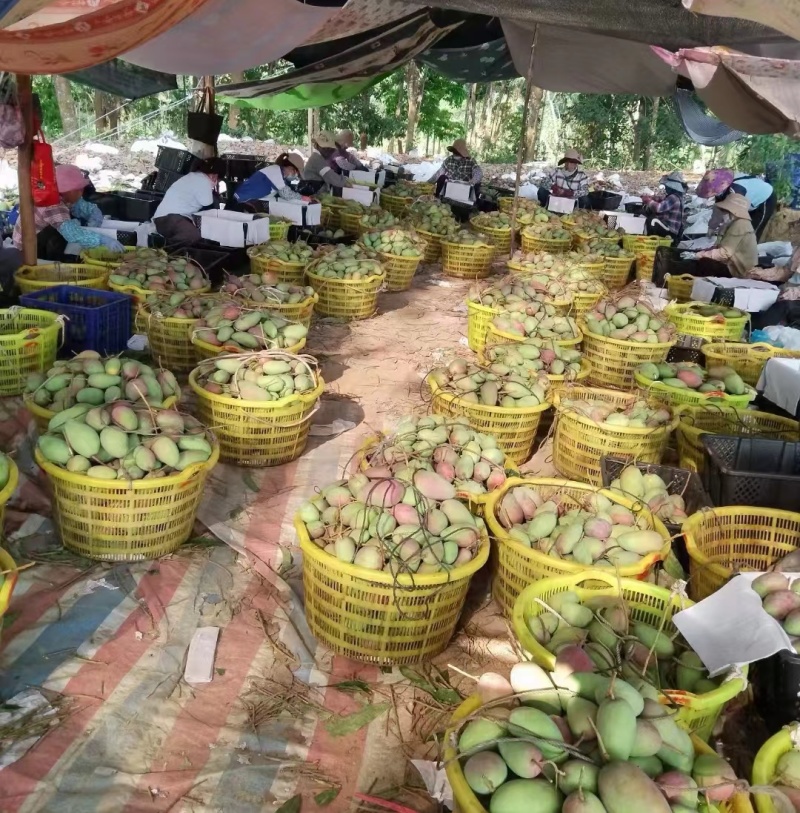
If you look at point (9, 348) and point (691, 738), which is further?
point (9, 348)

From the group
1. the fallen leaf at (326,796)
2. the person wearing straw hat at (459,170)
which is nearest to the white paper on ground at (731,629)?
the fallen leaf at (326,796)

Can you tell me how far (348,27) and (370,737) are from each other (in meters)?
6.44

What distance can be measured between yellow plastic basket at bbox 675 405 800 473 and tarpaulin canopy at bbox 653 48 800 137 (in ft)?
8.91

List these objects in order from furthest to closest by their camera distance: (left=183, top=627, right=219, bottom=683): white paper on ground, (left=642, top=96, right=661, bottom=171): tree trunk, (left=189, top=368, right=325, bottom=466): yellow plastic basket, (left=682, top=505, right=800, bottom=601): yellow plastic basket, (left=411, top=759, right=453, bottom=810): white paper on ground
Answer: (left=642, top=96, right=661, bottom=171): tree trunk → (left=189, top=368, right=325, bottom=466): yellow plastic basket → (left=682, top=505, right=800, bottom=601): yellow plastic basket → (left=183, top=627, right=219, bottom=683): white paper on ground → (left=411, top=759, right=453, bottom=810): white paper on ground

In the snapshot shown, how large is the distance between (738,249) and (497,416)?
14.5 ft

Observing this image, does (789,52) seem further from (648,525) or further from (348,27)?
(648,525)

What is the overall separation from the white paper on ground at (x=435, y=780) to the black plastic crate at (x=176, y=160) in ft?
22.8

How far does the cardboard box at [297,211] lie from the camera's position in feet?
24.0

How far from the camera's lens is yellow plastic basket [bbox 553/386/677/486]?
3457 mm

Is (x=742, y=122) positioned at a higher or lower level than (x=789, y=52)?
lower

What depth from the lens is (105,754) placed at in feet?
6.29

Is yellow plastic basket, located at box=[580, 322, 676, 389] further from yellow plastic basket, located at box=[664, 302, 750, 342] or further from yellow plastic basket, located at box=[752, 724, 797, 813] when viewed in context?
yellow plastic basket, located at box=[752, 724, 797, 813]

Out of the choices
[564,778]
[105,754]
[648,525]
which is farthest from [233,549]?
[564,778]

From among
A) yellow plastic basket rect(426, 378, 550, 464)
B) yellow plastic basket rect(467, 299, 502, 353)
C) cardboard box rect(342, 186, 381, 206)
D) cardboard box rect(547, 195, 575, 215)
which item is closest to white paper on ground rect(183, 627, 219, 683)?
yellow plastic basket rect(426, 378, 550, 464)
